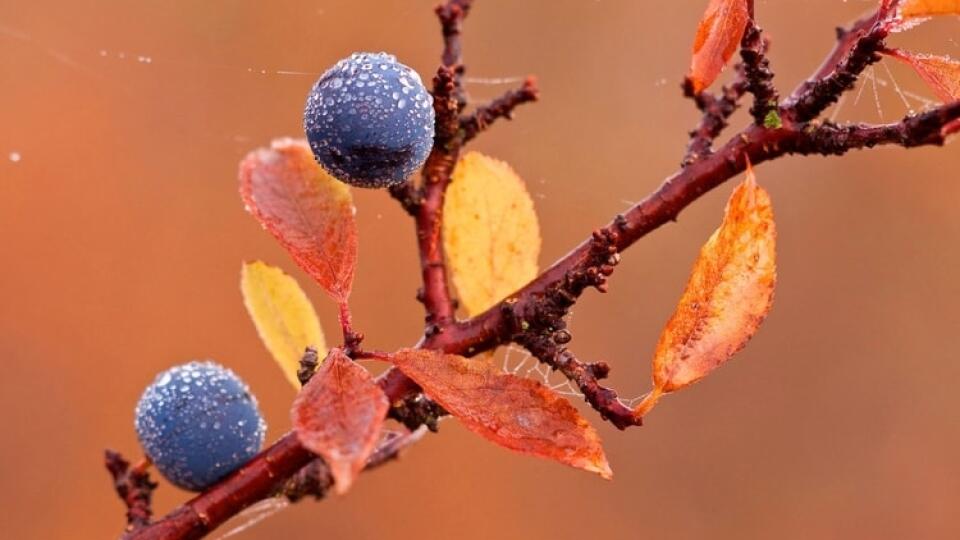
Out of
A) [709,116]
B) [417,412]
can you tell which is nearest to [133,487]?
[417,412]

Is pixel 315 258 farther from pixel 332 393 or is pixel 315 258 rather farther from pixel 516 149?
pixel 516 149

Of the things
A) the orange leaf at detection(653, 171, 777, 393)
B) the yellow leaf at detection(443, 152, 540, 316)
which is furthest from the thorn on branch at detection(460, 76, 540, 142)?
the orange leaf at detection(653, 171, 777, 393)

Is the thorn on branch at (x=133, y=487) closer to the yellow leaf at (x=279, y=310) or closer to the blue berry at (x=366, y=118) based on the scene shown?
the yellow leaf at (x=279, y=310)

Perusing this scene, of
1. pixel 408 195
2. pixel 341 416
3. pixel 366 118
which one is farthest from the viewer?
pixel 408 195

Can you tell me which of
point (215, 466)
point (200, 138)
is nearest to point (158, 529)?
point (215, 466)

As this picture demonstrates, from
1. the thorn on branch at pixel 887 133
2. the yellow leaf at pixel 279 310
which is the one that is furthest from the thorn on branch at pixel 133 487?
the thorn on branch at pixel 887 133

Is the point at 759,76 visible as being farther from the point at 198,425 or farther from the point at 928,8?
the point at 198,425
